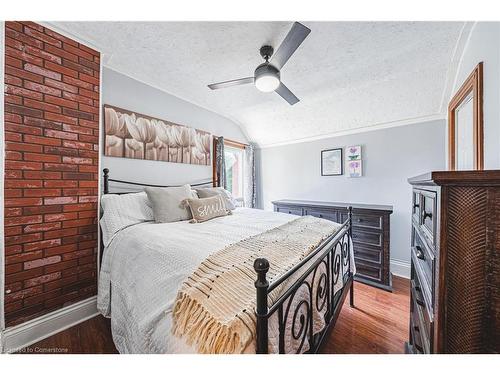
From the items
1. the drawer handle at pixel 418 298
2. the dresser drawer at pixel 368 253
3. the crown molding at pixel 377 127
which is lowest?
the dresser drawer at pixel 368 253

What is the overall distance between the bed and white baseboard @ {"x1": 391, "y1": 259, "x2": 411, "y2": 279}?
1.57 meters

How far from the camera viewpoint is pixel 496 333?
0.59 m

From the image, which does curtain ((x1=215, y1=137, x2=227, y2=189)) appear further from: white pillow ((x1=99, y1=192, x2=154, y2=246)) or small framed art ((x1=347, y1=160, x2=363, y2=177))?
small framed art ((x1=347, y1=160, x2=363, y2=177))

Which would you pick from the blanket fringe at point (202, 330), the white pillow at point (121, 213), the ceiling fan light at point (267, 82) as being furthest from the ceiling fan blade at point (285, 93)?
the blanket fringe at point (202, 330)

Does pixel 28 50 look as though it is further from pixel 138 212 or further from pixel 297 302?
pixel 297 302

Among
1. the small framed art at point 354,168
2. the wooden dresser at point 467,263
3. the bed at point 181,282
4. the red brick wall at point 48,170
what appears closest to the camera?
the wooden dresser at point 467,263

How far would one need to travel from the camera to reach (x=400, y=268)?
279cm

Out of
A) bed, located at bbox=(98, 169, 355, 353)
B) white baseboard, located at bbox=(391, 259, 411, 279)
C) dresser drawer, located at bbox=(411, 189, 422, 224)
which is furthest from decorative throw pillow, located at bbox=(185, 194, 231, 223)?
white baseboard, located at bbox=(391, 259, 411, 279)

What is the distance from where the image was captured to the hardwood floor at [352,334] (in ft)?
4.88

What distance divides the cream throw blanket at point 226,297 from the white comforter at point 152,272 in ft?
0.27

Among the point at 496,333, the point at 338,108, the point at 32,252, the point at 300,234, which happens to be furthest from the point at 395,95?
the point at 32,252

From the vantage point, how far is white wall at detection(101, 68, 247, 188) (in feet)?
7.54

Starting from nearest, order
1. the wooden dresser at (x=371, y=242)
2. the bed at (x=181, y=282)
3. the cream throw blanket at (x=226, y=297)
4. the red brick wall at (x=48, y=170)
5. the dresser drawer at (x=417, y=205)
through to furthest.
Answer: the cream throw blanket at (x=226, y=297) → the bed at (x=181, y=282) → the dresser drawer at (x=417, y=205) → the red brick wall at (x=48, y=170) → the wooden dresser at (x=371, y=242)

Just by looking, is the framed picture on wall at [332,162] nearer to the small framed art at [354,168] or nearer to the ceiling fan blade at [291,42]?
the small framed art at [354,168]
